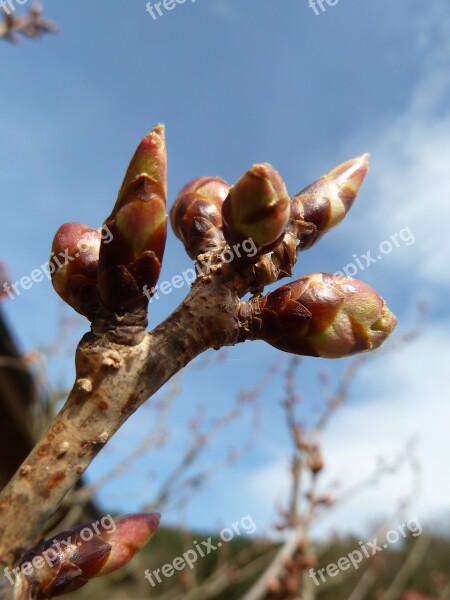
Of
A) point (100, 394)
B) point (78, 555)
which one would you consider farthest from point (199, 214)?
point (78, 555)

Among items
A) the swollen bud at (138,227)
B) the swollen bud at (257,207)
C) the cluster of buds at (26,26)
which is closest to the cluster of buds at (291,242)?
the swollen bud at (257,207)

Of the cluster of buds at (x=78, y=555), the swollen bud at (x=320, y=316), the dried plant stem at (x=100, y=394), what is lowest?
the cluster of buds at (x=78, y=555)

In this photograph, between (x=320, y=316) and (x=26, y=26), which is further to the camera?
(x=26, y=26)

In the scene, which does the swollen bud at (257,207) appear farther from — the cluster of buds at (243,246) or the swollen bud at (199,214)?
the swollen bud at (199,214)

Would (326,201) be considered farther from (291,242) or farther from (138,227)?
(138,227)

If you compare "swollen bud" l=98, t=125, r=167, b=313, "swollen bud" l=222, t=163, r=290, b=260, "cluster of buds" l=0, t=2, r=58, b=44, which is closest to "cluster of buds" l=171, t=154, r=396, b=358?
"swollen bud" l=222, t=163, r=290, b=260

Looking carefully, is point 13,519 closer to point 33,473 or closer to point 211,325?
point 33,473

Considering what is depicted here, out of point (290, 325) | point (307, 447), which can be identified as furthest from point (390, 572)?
point (290, 325)
